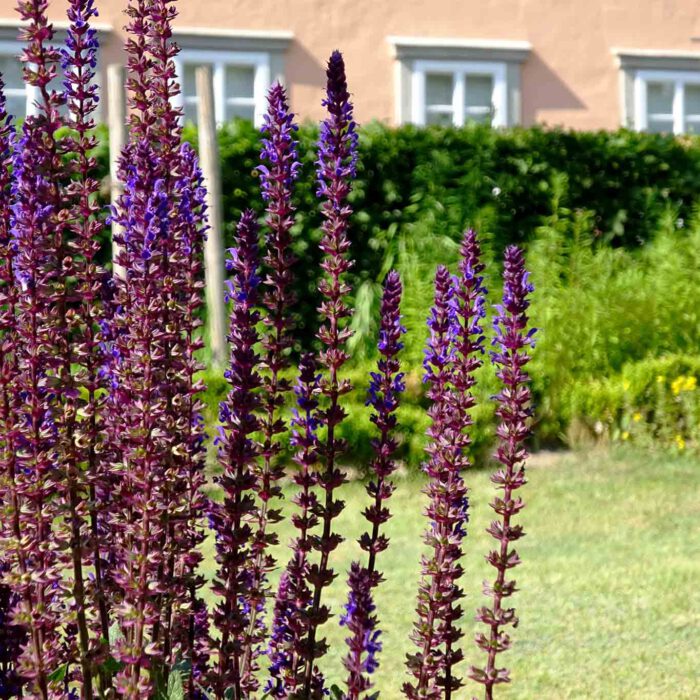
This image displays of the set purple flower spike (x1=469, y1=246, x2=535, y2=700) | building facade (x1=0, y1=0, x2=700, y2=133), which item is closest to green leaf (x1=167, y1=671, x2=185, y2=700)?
purple flower spike (x1=469, y1=246, x2=535, y2=700)

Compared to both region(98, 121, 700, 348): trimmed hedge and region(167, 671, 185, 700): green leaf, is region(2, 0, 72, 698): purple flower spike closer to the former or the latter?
region(167, 671, 185, 700): green leaf

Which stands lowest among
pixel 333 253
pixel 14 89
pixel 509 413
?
pixel 509 413

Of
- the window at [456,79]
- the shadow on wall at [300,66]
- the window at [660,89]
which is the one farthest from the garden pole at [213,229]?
the window at [660,89]

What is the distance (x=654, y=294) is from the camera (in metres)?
9.90

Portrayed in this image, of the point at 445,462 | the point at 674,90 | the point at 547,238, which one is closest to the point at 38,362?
the point at 445,462

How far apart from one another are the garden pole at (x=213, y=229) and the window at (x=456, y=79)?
6.39m

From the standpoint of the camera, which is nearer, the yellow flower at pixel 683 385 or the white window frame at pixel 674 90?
the yellow flower at pixel 683 385

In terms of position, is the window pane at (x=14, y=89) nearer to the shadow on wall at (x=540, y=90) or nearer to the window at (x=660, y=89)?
the shadow on wall at (x=540, y=90)

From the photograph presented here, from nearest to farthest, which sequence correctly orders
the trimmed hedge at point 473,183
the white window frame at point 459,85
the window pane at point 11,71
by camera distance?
the trimmed hedge at point 473,183 < the window pane at point 11,71 < the white window frame at point 459,85

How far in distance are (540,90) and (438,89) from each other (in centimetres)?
135

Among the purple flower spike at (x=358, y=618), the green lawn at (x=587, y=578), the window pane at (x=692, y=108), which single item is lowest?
the green lawn at (x=587, y=578)

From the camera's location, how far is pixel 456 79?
16.1m

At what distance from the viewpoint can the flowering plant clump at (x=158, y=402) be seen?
216 centimetres

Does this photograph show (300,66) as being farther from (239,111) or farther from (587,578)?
(587,578)
